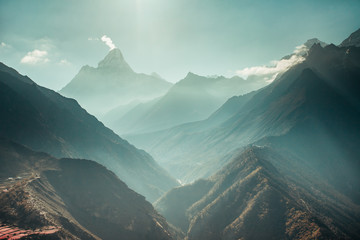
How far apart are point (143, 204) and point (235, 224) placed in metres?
80.7

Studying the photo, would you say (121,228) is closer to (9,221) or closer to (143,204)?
(143,204)

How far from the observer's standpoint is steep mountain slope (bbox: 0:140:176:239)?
103 metres

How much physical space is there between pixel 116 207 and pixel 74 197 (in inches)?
1069

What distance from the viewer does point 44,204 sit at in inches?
4515

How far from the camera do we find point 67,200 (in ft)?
462

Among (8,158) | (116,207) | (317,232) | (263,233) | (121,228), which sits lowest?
(317,232)

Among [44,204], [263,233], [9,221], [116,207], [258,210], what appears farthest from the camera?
[258,210]

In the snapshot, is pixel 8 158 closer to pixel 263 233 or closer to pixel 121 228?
pixel 121 228

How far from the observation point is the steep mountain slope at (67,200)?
4063 inches

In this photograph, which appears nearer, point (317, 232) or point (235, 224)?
point (317, 232)

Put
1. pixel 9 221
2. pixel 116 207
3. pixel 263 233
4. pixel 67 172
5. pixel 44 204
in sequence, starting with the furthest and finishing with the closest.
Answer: pixel 263 233
pixel 67 172
pixel 116 207
pixel 44 204
pixel 9 221

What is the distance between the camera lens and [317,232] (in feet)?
505

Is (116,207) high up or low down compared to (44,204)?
down

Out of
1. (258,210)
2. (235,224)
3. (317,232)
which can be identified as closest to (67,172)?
(235,224)
